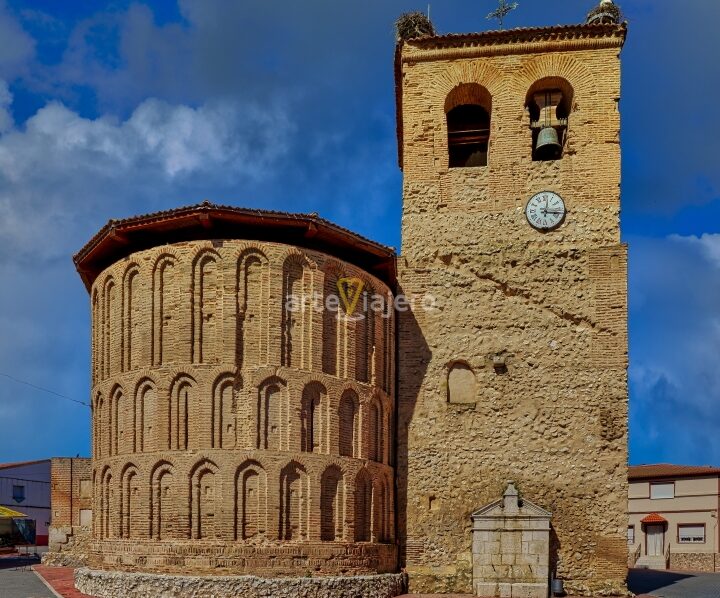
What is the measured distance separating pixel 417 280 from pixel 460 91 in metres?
5.57

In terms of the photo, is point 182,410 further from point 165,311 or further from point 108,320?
point 108,320

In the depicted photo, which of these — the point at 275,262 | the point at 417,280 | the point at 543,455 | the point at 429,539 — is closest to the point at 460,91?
the point at 417,280

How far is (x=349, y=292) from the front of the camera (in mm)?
17609

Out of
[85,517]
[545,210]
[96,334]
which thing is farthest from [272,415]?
[85,517]

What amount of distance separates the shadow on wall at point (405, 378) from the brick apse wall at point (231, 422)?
42.8 inches

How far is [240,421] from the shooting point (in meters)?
15.5

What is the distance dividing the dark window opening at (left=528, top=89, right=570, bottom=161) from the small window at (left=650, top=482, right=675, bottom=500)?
2402 centimetres

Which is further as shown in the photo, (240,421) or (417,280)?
(417,280)

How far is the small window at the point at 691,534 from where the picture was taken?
3538 centimetres

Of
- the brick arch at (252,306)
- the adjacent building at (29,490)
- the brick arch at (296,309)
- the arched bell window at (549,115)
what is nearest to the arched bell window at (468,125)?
the arched bell window at (549,115)

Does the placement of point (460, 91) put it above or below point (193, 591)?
above

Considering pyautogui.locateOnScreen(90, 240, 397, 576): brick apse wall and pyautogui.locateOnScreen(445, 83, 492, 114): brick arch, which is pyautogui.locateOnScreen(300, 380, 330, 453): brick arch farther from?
pyautogui.locateOnScreen(445, 83, 492, 114): brick arch

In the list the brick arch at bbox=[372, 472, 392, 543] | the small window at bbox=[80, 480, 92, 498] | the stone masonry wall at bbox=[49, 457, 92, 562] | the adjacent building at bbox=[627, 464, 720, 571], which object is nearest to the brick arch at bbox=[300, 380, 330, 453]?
the brick arch at bbox=[372, 472, 392, 543]

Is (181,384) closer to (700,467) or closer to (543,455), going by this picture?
(543,455)
